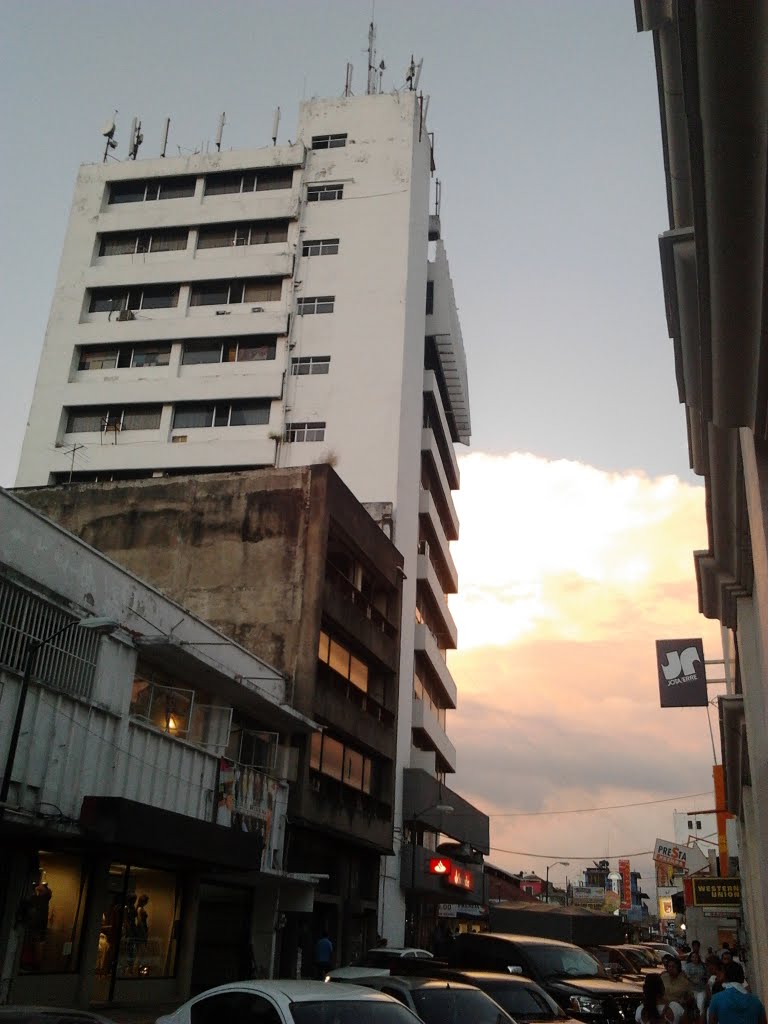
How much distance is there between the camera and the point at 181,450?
5038cm

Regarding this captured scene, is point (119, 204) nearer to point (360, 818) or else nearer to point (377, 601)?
point (377, 601)

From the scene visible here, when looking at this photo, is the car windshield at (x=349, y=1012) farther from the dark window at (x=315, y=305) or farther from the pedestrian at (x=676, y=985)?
the dark window at (x=315, y=305)

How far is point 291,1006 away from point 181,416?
153ft

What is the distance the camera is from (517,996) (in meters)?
12.3

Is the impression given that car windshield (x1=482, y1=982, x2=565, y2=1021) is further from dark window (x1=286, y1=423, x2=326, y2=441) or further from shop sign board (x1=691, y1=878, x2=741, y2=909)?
dark window (x1=286, y1=423, x2=326, y2=441)

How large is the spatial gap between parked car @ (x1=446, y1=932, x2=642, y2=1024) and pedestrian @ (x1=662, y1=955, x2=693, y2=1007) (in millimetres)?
1886

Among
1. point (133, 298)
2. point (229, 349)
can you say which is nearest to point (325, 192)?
point (229, 349)

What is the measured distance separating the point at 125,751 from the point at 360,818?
1605 centimetres

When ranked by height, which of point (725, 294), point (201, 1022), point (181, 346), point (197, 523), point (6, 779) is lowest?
point (201, 1022)

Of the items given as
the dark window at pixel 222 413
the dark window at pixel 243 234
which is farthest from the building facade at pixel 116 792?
the dark window at pixel 243 234

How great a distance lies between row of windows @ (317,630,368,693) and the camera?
3098 centimetres

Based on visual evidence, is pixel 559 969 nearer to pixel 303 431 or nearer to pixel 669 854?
pixel 303 431

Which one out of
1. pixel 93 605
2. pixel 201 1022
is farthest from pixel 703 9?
pixel 93 605

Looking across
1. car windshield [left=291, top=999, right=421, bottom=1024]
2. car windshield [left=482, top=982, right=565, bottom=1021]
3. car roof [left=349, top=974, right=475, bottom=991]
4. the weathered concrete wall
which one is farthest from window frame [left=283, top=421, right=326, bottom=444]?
car windshield [left=291, top=999, right=421, bottom=1024]
